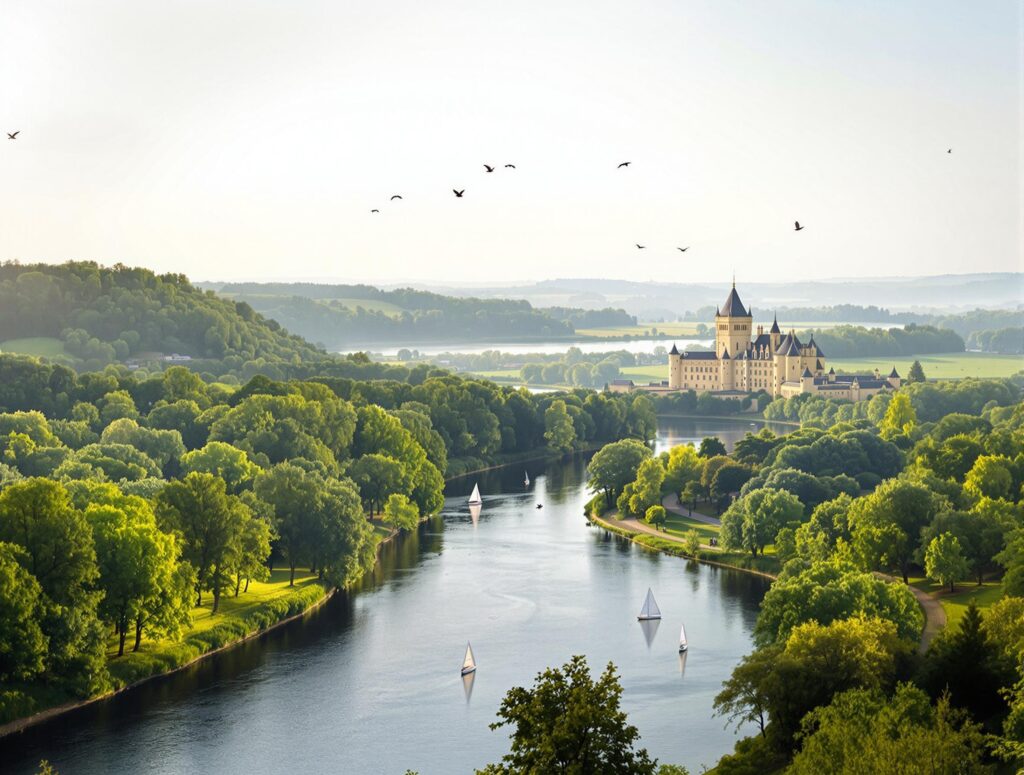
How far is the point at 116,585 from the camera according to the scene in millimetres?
52281

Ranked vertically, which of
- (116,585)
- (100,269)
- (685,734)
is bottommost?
(685,734)

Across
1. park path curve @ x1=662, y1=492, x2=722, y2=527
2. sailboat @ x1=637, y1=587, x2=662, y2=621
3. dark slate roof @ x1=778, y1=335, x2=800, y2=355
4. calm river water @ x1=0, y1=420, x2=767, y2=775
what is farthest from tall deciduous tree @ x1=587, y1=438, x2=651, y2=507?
dark slate roof @ x1=778, y1=335, x2=800, y2=355

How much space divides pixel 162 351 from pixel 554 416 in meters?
51.3

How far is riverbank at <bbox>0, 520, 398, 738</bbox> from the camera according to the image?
162 feet

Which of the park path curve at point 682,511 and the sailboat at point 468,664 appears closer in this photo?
the sailboat at point 468,664

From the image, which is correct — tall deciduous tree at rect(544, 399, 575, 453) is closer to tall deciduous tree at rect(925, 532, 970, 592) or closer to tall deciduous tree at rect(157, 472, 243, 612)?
tall deciduous tree at rect(925, 532, 970, 592)

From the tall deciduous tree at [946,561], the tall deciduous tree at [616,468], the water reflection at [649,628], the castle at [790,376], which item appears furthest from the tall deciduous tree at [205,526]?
the castle at [790,376]

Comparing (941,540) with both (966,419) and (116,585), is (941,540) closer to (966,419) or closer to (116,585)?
(116,585)

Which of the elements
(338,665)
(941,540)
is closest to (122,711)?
(338,665)

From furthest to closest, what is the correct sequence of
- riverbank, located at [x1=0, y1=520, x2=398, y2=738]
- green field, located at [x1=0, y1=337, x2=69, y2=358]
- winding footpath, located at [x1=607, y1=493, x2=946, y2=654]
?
green field, located at [x1=0, y1=337, x2=69, y2=358], winding footpath, located at [x1=607, y1=493, x2=946, y2=654], riverbank, located at [x1=0, y1=520, x2=398, y2=738]

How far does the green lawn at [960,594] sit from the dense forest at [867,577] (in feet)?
0.69

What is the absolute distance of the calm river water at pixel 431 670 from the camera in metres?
45.5

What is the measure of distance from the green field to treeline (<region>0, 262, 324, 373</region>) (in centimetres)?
98

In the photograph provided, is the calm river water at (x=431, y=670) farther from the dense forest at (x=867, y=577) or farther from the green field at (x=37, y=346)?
the green field at (x=37, y=346)
